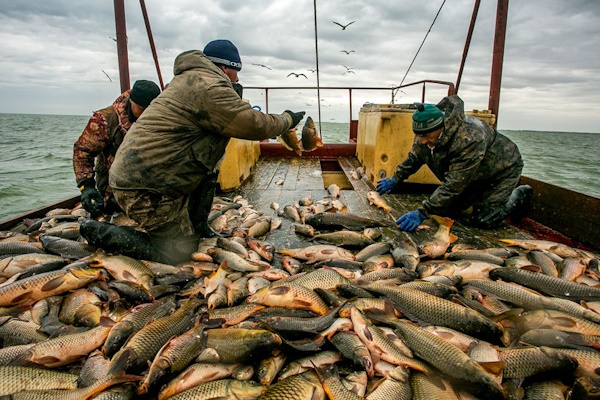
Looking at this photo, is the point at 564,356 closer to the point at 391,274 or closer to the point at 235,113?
the point at 391,274

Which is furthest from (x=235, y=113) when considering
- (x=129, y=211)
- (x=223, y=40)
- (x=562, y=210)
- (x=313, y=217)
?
(x=562, y=210)

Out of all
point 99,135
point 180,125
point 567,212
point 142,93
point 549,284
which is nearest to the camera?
point 549,284

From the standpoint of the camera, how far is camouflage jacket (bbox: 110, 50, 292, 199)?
3188 millimetres

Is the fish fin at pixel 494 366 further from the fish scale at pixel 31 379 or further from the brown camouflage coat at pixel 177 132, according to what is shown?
the brown camouflage coat at pixel 177 132

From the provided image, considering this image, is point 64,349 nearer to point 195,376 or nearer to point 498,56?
point 195,376

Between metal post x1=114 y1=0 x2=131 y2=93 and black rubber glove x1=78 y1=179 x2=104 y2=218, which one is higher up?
metal post x1=114 y1=0 x2=131 y2=93

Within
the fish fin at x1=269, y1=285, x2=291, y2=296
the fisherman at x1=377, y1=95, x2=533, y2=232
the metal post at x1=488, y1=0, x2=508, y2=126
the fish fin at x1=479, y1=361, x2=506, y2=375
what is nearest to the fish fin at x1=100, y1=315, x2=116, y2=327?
the fish fin at x1=269, y1=285, x2=291, y2=296

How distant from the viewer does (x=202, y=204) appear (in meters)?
4.28

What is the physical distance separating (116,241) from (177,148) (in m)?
1.16

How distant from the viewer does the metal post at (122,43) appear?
637 cm

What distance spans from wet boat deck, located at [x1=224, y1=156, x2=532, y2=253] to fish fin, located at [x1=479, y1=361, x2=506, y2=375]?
222 centimetres

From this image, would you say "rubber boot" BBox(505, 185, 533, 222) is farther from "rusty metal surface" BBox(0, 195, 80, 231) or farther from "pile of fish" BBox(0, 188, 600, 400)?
"rusty metal surface" BBox(0, 195, 80, 231)

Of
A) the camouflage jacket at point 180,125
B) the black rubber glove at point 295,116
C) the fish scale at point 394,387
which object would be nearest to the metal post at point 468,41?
the black rubber glove at point 295,116

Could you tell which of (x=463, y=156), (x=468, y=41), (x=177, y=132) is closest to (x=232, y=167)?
(x=177, y=132)
